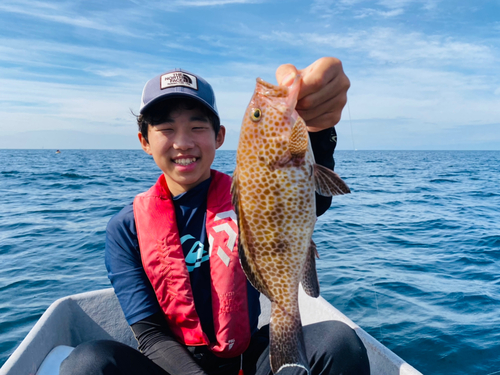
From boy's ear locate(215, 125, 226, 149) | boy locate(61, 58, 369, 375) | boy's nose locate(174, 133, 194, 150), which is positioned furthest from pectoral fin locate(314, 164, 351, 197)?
boy's ear locate(215, 125, 226, 149)

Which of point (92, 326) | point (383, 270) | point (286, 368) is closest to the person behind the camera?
point (286, 368)

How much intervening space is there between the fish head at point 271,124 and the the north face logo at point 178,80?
3.61 feet

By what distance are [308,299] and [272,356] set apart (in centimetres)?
307

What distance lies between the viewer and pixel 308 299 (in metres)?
5.08

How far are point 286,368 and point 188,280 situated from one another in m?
1.15

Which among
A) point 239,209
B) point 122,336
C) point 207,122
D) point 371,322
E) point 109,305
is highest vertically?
point 207,122

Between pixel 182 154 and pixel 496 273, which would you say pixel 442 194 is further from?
pixel 182 154

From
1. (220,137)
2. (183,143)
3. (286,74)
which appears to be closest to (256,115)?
(286,74)

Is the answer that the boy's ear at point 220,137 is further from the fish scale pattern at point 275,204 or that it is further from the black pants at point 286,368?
the black pants at point 286,368

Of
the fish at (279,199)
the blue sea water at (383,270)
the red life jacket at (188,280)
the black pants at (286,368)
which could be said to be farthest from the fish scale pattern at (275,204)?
the blue sea water at (383,270)

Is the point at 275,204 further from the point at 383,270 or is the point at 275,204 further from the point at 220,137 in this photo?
the point at 383,270

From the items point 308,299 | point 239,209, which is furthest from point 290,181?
point 308,299

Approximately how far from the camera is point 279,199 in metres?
2.03

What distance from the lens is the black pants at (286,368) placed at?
8.12 ft
